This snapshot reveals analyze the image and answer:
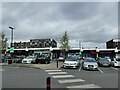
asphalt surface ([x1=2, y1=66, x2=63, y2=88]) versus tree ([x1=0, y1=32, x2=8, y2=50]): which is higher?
tree ([x1=0, y1=32, x2=8, y2=50])

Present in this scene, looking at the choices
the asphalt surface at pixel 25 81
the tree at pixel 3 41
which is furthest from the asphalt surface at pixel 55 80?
the tree at pixel 3 41

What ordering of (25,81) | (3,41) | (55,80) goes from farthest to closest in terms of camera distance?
(3,41), (55,80), (25,81)

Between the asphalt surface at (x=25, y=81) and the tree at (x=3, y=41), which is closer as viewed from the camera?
the asphalt surface at (x=25, y=81)

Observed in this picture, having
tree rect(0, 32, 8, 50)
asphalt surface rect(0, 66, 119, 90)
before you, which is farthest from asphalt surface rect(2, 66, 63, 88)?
tree rect(0, 32, 8, 50)

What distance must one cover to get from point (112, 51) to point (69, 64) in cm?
5598

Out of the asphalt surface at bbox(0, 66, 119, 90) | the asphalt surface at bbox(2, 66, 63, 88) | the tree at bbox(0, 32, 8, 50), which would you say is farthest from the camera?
the tree at bbox(0, 32, 8, 50)

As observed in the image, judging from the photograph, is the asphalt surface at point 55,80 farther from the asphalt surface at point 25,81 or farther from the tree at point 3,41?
the tree at point 3,41

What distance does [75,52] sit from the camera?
8712 centimetres

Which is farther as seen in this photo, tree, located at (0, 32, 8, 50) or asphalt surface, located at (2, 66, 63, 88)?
tree, located at (0, 32, 8, 50)

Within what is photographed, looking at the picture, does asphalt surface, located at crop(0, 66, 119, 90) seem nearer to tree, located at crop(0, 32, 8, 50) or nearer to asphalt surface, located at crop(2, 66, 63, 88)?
asphalt surface, located at crop(2, 66, 63, 88)

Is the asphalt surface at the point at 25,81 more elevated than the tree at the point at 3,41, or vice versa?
the tree at the point at 3,41

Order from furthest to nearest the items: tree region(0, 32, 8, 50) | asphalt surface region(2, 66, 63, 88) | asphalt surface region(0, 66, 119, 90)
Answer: tree region(0, 32, 8, 50), asphalt surface region(0, 66, 119, 90), asphalt surface region(2, 66, 63, 88)

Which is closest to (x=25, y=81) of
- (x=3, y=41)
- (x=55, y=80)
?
(x=55, y=80)

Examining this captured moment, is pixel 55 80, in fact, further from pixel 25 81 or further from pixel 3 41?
pixel 3 41
